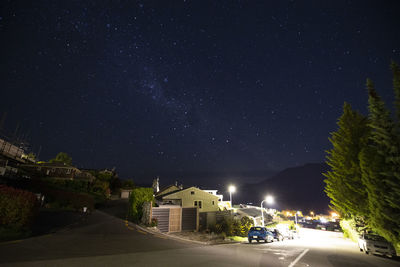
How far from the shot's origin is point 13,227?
11.2 metres

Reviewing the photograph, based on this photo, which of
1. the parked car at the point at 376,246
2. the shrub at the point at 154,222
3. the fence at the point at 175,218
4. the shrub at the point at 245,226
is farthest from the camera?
the shrub at the point at 245,226

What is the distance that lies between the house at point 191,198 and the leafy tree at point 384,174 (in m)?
30.8

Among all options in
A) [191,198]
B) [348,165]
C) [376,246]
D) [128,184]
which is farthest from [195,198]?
[128,184]

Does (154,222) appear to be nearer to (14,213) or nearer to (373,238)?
(14,213)

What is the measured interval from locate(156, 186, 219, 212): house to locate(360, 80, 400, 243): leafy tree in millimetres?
30756

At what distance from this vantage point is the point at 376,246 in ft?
44.5

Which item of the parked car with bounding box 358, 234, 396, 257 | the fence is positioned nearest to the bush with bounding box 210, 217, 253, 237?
the fence

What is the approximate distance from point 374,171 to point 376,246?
5187 mm

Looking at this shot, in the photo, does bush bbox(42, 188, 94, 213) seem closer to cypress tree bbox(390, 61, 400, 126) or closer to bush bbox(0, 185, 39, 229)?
bush bbox(0, 185, 39, 229)

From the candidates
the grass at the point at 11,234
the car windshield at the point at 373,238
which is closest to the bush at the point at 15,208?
the grass at the point at 11,234

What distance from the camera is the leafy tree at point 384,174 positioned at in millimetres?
13555

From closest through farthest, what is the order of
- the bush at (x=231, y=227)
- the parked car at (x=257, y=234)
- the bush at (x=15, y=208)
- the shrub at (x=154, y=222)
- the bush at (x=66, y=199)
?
the bush at (x=15, y=208), the parked car at (x=257, y=234), the shrub at (x=154, y=222), the bush at (x=231, y=227), the bush at (x=66, y=199)

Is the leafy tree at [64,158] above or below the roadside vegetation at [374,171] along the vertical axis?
above

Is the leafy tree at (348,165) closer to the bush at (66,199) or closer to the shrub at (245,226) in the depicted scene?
the shrub at (245,226)
